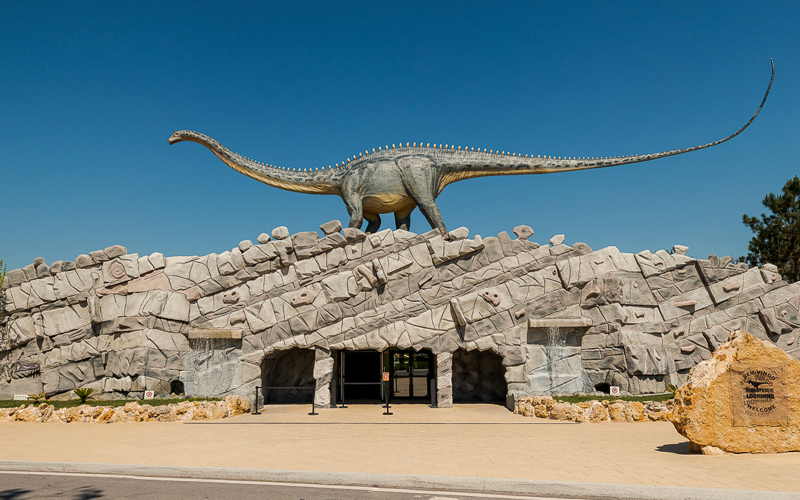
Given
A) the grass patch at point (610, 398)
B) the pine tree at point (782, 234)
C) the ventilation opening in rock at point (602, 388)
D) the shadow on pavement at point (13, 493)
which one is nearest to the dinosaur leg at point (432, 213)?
the grass patch at point (610, 398)

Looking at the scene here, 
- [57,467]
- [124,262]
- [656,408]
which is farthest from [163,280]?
[656,408]

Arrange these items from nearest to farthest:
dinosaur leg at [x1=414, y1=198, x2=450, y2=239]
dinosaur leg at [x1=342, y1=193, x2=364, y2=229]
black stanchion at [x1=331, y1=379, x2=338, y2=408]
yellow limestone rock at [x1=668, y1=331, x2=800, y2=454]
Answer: yellow limestone rock at [x1=668, y1=331, x2=800, y2=454]
black stanchion at [x1=331, y1=379, x2=338, y2=408]
dinosaur leg at [x1=414, y1=198, x2=450, y2=239]
dinosaur leg at [x1=342, y1=193, x2=364, y2=229]

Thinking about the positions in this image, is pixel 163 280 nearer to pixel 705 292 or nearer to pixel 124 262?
pixel 124 262

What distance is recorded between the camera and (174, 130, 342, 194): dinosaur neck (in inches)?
700

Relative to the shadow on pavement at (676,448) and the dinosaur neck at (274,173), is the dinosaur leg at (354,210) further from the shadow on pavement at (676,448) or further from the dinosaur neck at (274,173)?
the shadow on pavement at (676,448)

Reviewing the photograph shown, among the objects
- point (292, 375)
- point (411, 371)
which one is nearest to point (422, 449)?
point (411, 371)

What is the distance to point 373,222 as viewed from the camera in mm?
17875

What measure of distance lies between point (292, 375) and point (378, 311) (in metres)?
4.39

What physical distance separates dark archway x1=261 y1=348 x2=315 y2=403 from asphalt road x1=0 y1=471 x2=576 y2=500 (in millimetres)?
10622

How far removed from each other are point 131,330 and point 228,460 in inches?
398

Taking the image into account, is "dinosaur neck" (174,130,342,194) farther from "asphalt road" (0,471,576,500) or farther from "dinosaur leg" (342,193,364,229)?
"asphalt road" (0,471,576,500)

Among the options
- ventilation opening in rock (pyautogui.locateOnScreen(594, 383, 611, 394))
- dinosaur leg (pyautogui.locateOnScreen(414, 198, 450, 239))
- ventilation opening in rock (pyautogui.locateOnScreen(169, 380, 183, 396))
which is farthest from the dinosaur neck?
ventilation opening in rock (pyautogui.locateOnScreen(594, 383, 611, 394))

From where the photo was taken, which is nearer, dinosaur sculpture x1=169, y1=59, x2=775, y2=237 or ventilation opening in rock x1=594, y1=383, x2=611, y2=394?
ventilation opening in rock x1=594, y1=383, x2=611, y2=394

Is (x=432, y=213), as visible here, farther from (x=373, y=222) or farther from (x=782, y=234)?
(x=782, y=234)
